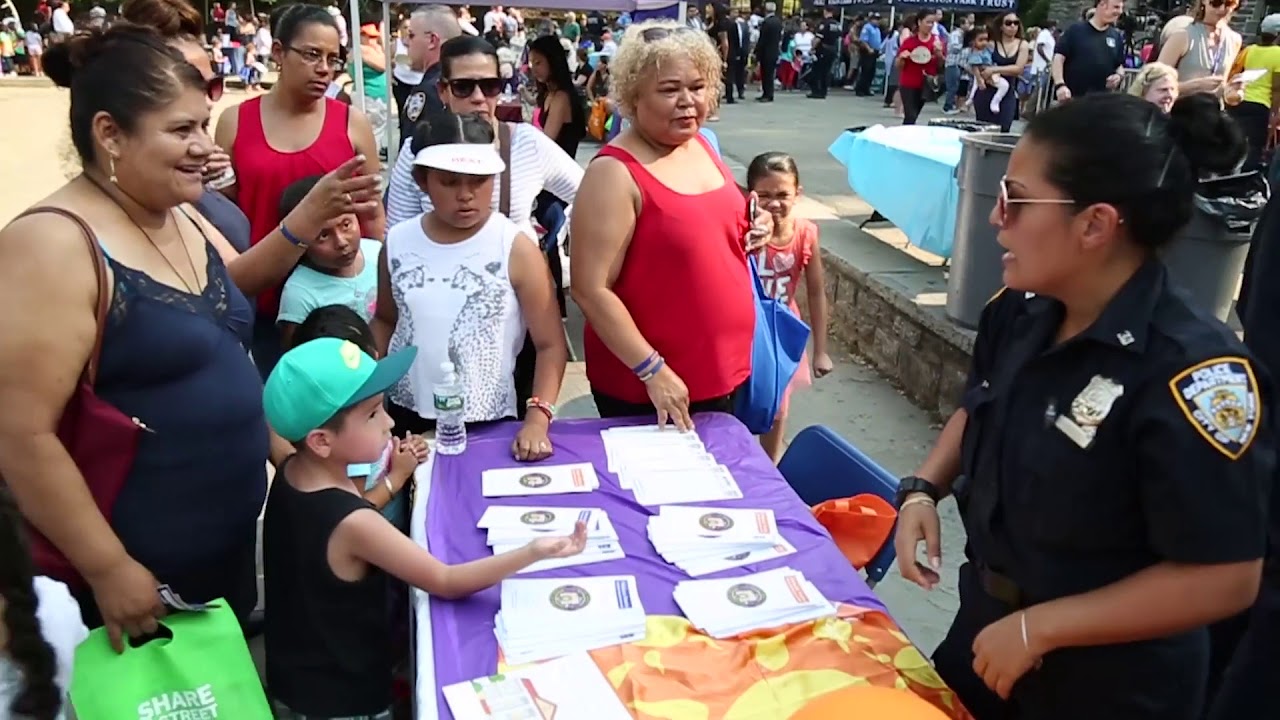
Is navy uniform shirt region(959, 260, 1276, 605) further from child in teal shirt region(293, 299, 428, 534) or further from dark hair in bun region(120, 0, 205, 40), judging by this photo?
dark hair in bun region(120, 0, 205, 40)

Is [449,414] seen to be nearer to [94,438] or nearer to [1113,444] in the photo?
[94,438]

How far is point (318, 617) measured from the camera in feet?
6.29

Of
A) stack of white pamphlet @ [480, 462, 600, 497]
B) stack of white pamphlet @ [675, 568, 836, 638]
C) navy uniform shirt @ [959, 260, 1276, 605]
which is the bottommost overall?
stack of white pamphlet @ [675, 568, 836, 638]

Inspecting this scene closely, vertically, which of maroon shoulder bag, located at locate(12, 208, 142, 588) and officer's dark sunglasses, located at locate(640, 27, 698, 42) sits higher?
officer's dark sunglasses, located at locate(640, 27, 698, 42)

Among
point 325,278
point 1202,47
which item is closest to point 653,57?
point 325,278

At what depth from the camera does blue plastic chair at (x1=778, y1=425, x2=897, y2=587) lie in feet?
8.11

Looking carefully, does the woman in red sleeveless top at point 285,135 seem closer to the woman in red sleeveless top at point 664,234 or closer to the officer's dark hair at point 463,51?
the officer's dark hair at point 463,51

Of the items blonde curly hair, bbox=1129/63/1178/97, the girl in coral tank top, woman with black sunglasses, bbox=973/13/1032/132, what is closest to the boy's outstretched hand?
the girl in coral tank top

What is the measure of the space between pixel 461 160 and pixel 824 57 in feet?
63.6

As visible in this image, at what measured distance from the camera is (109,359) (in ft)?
5.77

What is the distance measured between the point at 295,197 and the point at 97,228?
1136 mm

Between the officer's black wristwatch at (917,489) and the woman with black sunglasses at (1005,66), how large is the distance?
1195cm

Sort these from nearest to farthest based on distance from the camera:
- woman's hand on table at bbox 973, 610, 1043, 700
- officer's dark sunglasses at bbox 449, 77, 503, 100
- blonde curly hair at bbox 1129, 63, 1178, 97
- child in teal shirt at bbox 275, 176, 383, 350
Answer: woman's hand on table at bbox 973, 610, 1043, 700 → child in teal shirt at bbox 275, 176, 383, 350 → officer's dark sunglasses at bbox 449, 77, 503, 100 → blonde curly hair at bbox 1129, 63, 1178, 97

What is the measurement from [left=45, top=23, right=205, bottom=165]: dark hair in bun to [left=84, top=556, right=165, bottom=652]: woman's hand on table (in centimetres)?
80
